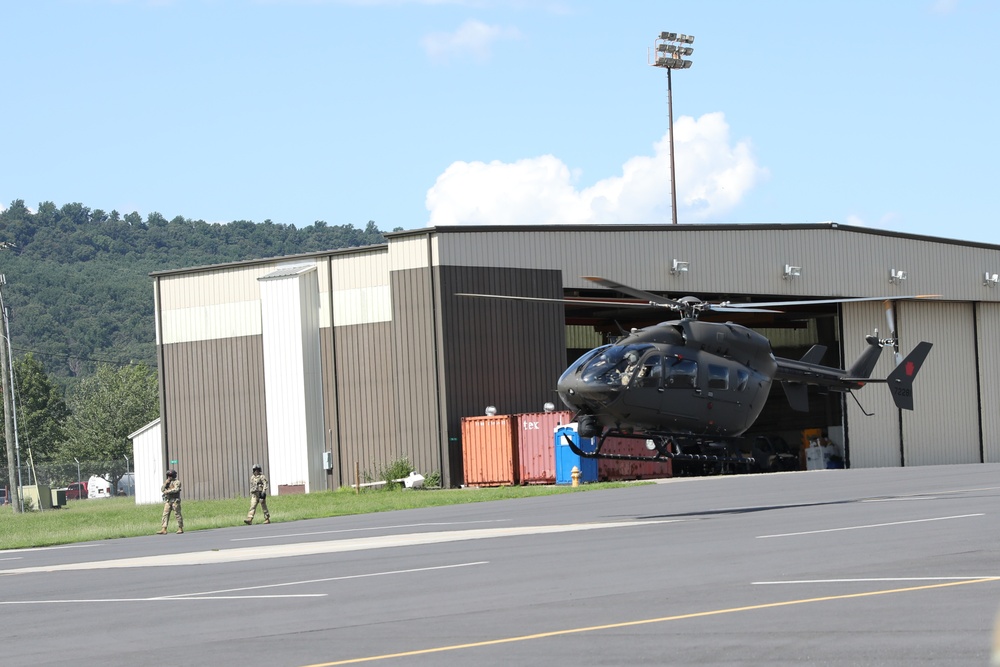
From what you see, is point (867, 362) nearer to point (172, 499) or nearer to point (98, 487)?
point (172, 499)

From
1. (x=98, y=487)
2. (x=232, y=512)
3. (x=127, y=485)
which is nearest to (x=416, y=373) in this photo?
(x=232, y=512)

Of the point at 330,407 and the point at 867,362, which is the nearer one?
the point at 867,362

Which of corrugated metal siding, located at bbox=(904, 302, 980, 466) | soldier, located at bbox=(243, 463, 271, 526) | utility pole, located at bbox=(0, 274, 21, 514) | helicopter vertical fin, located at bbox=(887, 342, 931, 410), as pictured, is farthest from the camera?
corrugated metal siding, located at bbox=(904, 302, 980, 466)

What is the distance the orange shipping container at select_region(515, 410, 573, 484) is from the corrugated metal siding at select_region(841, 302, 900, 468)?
1608cm

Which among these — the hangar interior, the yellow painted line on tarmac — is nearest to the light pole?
the hangar interior

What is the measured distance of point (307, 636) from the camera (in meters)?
11.5

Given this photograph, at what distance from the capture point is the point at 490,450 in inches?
1841

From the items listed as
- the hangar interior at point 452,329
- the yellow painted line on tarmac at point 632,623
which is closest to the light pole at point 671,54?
the hangar interior at point 452,329

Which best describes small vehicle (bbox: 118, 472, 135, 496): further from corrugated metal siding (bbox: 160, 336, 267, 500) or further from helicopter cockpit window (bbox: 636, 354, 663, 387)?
helicopter cockpit window (bbox: 636, 354, 663, 387)

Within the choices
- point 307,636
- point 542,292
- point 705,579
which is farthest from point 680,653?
point 542,292

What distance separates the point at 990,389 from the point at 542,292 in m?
26.0

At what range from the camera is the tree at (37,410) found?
411ft

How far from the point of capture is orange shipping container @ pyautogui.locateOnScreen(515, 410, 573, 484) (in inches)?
1806

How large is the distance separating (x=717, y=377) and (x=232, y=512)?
21.3m
